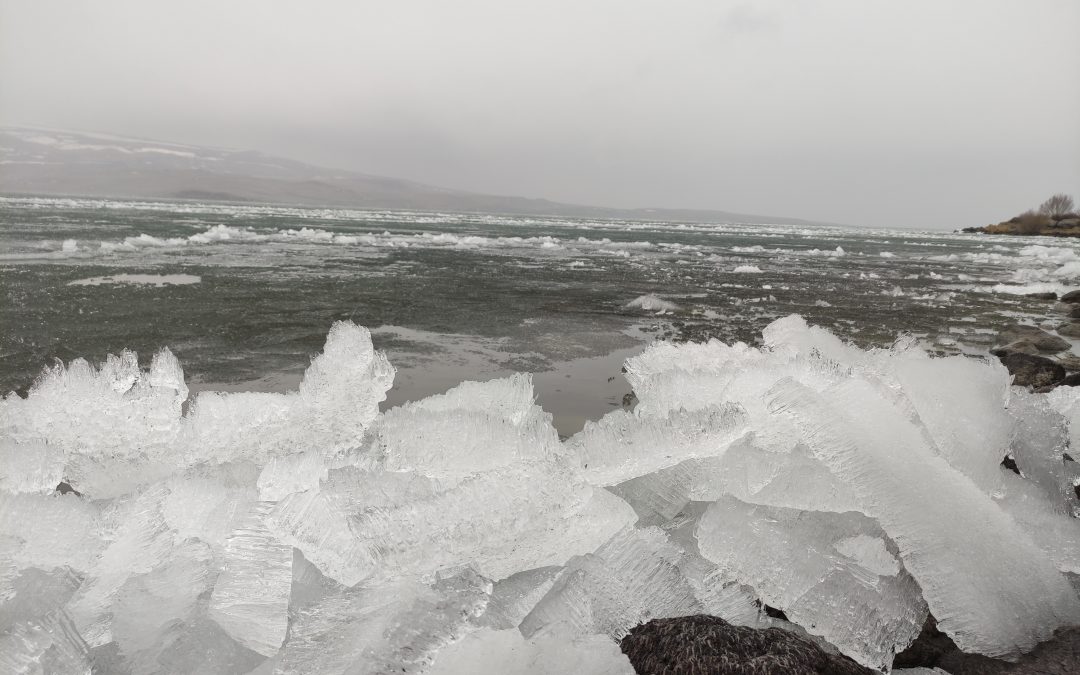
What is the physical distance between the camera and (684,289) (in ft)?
35.1

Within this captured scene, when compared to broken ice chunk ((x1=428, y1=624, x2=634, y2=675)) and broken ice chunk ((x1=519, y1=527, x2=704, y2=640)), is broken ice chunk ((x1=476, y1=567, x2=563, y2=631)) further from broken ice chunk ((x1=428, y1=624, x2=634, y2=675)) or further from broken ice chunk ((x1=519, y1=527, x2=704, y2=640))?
broken ice chunk ((x1=428, y1=624, x2=634, y2=675))

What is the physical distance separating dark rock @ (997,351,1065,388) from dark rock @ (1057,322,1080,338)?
3848mm

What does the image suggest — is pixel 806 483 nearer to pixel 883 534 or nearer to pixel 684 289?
pixel 883 534

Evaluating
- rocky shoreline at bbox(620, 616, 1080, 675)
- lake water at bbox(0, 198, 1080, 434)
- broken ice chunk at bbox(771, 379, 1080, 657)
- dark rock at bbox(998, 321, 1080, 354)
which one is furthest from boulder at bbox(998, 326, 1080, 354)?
rocky shoreline at bbox(620, 616, 1080, 675)

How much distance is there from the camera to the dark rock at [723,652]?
110cm

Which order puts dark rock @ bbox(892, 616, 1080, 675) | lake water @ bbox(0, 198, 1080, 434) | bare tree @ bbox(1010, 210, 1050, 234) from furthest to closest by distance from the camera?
bare tree @ bbox(1010, 210, 1050, 234) < lake water @ bbox(0, 198, 1080, 434) < dark rock @ bbox(892, 616, 1080, 675)

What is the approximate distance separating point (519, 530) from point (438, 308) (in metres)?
6.65

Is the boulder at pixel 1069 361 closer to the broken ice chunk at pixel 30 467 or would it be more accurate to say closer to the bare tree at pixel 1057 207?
the broken ice chunk at pixel 30 467

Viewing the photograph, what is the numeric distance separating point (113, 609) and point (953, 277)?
17.6 meters

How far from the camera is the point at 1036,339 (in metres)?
6.35

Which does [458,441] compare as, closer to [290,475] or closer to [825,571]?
[290,475]

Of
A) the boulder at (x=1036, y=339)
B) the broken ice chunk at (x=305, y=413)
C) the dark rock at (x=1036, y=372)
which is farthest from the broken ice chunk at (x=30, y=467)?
the boulder at (x=1036, y=339)

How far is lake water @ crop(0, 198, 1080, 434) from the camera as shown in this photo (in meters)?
4.82

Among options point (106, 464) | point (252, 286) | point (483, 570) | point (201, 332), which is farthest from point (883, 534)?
point (252, 286)
